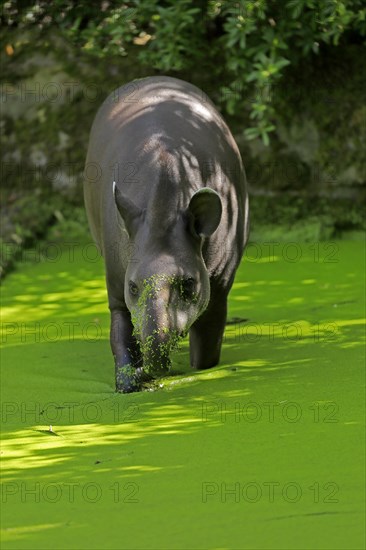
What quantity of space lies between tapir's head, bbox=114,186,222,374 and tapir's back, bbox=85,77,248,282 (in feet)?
0.30

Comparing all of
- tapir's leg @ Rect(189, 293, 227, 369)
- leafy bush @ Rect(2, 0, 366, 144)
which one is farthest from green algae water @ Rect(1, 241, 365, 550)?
leafy bush @ Rect(2, 0, 366, 144)

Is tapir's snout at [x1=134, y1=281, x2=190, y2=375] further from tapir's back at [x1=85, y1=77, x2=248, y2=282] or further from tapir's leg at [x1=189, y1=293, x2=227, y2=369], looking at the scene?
tapir's leg at [x1=189, y1=293, x2=227, y2=369]

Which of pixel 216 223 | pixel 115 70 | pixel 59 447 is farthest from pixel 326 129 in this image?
pixel 59 447

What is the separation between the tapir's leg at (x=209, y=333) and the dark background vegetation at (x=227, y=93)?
121 inches

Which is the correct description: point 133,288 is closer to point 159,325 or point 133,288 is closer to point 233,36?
point 159,325

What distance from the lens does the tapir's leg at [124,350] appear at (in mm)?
6656

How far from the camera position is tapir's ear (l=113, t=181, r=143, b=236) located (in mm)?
6136

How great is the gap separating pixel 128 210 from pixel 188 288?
468 millimetres

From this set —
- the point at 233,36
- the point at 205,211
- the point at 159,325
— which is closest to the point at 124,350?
the point at 159,325

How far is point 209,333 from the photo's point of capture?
22.8ft

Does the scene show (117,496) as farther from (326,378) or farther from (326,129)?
(326,129)

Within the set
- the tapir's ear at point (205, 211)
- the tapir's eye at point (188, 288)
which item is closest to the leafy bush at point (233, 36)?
the tapir's ear at point (205, 211)

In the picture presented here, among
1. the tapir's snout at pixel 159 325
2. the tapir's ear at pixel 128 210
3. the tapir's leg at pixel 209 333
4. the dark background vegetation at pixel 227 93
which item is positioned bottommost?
the dark background vegetation at pixel 227 93

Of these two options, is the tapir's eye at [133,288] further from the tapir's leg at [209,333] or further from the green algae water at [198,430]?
the tapir's leg at [209,333]
